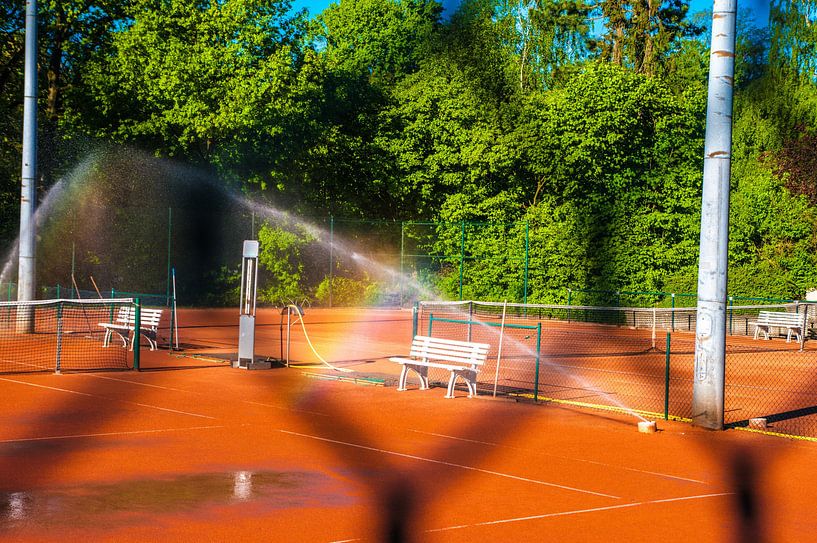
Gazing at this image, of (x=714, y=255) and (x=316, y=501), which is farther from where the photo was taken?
(x=714, y=255)

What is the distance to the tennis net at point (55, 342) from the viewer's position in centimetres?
1645

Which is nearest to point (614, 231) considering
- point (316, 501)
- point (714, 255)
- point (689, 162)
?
point (689, 162)

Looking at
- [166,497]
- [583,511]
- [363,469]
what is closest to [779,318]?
[363,469]

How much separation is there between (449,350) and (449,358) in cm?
68

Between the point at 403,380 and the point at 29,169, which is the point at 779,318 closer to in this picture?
the point at 403,380

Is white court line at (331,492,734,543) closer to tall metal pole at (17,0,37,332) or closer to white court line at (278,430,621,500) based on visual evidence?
white court line at (278,430,621,500)

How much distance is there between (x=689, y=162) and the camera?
38.6 metres

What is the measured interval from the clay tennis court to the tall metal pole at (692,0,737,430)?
0.50 metres

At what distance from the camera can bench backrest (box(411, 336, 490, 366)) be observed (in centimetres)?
→ 1394

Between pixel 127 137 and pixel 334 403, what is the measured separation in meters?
25.6

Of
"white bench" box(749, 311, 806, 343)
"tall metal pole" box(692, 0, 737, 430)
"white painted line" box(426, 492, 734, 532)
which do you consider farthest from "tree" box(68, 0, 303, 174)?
"white painted line" box(426, 492, 734, 532)

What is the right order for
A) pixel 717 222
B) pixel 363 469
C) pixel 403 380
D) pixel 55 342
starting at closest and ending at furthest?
pixel 363 469 < pixel 717 222 < pixel 403 380 < pixel 55 342

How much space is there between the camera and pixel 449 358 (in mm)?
14078

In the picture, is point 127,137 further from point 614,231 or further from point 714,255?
point 714,255
